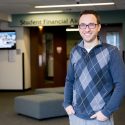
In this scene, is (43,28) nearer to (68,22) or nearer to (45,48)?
(45,48)

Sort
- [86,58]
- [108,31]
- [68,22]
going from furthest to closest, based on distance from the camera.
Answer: [108,31] < [68,22] < [86,58]

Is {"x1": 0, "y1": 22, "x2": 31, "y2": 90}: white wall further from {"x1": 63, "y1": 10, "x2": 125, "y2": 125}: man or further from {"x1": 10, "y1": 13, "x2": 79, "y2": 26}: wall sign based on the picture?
{"x1": 63, "y1": 10, "x2": 125, "y2": 125}: man

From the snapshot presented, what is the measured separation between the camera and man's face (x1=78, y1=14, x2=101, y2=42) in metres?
1.97

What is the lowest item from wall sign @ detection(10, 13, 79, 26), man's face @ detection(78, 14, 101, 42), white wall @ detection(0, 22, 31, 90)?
white wall @ detection(0, 22, 31, 90)

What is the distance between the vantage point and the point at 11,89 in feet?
34.2

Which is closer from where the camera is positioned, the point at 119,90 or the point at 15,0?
the point at 119,90

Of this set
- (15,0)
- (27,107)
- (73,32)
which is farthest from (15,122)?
(73,32)

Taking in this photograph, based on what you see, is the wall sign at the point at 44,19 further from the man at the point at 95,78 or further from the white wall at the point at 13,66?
the man at the point at 95,78

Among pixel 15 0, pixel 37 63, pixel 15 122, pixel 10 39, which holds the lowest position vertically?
pixel 15 122

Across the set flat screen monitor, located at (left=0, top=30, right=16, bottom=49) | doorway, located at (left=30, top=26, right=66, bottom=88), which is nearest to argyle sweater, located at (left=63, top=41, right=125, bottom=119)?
flat screen monitor, located at (left=0, top=30, right=16, bottom=49)

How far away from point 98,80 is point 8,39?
8.47 m

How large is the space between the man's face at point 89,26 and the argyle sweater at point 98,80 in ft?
0.27

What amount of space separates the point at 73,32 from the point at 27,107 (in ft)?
18.8

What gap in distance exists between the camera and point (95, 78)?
6.50ft
